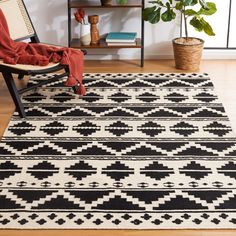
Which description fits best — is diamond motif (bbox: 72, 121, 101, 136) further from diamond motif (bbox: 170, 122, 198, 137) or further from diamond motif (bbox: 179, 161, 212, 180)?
diamond motif (bbox: 179, 161, 212, 180)

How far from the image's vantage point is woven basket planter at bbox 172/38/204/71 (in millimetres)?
4199

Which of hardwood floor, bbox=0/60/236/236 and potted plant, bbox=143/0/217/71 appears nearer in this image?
hardwood floor, bbox=0/60/236/236

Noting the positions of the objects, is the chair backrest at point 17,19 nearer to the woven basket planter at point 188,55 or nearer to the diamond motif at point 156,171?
the woven basket planter at point 188,55

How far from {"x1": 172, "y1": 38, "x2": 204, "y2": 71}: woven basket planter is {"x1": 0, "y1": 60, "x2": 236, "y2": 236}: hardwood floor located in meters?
0.08

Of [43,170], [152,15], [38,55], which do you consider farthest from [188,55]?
[43,170]

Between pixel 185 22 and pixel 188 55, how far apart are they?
247 millimetres

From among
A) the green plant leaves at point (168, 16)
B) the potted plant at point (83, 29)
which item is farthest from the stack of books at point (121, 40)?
the green plant leaves at point (168, 16)

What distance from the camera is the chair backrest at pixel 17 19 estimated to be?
13.0 ft

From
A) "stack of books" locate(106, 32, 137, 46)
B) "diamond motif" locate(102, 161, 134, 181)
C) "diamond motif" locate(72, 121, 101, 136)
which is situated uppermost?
"stack of books" locate(106, 32, 137, 46)

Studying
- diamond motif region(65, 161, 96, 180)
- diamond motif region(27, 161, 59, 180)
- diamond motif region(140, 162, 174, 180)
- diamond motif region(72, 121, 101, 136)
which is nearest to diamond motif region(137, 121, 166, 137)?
diamond motif region(72, 121, 101, 136)

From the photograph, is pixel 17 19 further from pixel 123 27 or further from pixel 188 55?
pixel 188 55

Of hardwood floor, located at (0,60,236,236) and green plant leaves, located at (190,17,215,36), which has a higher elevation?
green plant leaves, located at (190,17,215,36)

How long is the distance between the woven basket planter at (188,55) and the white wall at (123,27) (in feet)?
0.83

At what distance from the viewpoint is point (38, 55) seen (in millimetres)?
3631
